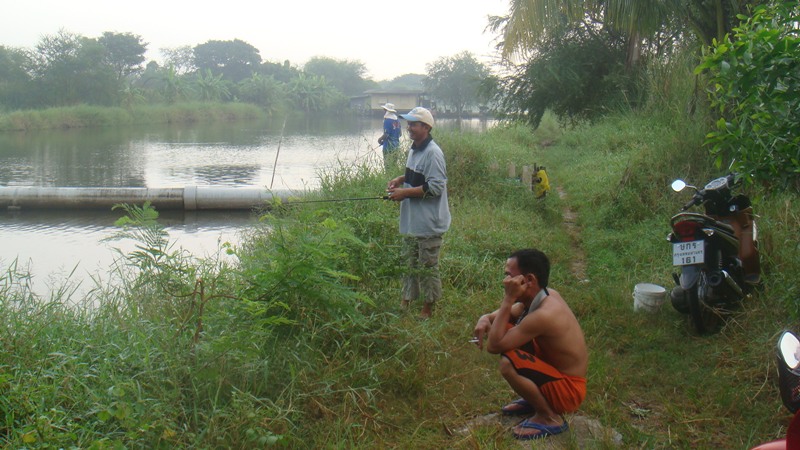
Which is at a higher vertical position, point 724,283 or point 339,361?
point 724,283

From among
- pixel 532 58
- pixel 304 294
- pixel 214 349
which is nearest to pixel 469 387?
pixel 304 294

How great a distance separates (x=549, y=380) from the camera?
3.42m

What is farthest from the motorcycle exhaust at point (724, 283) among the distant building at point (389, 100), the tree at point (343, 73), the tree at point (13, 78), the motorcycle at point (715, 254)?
the tree at point (343, 73)

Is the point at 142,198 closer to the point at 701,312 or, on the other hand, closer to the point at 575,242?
the point at 575,242

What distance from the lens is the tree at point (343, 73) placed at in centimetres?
8631

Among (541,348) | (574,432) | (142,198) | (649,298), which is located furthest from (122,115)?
(574,432)

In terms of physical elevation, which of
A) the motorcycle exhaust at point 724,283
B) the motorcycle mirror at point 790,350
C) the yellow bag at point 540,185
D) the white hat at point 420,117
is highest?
the white hat at point 420,117

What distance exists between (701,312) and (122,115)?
4320 centimetres

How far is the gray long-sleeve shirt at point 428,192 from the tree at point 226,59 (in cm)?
7124

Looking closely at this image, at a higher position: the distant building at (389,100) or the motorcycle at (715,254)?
the distant building at (389,100)

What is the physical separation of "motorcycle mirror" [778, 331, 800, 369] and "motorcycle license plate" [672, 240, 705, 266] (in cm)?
262

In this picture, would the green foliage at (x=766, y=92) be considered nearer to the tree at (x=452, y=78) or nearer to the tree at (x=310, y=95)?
the tree at (x=452, y=78)

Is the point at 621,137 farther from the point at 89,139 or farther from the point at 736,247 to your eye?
the point at 89,139

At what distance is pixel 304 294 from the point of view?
3.90 m
